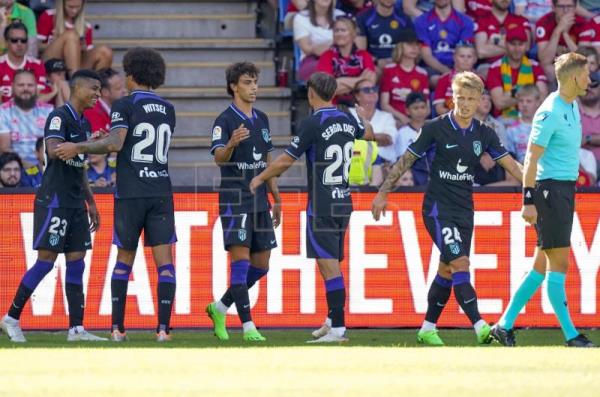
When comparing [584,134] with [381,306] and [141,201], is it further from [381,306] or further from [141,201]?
[141,201]

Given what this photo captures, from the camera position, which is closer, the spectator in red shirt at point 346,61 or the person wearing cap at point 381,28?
the spectator in red shirt at point 346,61

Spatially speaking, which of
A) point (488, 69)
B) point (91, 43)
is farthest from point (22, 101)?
point (488, 69)

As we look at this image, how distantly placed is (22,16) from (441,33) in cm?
512

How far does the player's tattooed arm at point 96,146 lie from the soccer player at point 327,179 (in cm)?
115

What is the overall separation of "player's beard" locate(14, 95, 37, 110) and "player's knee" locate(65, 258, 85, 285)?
4097 millimetres

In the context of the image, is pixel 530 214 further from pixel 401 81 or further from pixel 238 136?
pixel 401 81

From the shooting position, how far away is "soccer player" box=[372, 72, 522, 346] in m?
11.3

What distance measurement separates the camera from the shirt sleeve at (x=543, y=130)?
10641mm

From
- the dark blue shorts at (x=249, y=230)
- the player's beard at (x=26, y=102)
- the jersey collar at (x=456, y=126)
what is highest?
the player's beard at (x=26, y=102)

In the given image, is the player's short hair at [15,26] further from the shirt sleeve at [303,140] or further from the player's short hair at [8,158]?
the shirt sleeve at [303,140]

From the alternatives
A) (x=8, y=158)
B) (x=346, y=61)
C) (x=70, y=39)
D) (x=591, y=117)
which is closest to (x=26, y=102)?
(x=70, y=39)
